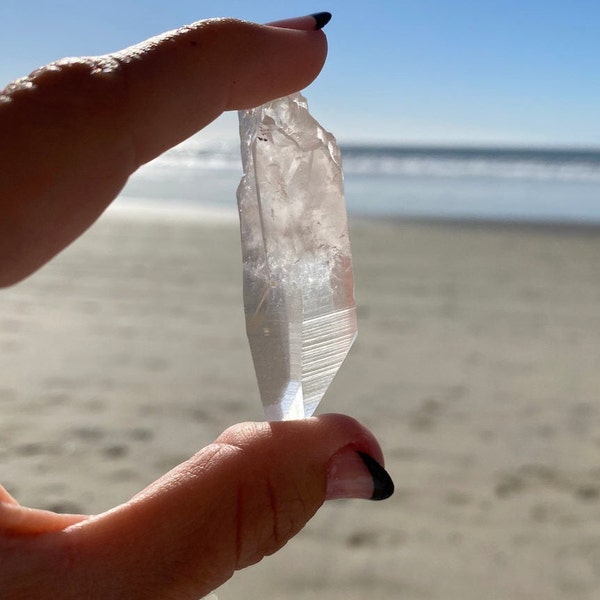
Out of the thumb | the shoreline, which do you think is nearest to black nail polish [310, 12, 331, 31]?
the thumb

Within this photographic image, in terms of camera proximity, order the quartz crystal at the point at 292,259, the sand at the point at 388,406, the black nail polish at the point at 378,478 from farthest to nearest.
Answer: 1. the sand at the point at 388,406
2. the quartz crystal at the point at 292,259
3. the black nail polish at the point at 378,478

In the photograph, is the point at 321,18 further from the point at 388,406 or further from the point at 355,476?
the point at 388,406

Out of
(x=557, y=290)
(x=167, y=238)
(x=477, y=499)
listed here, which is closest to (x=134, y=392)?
(x=477, y=499)

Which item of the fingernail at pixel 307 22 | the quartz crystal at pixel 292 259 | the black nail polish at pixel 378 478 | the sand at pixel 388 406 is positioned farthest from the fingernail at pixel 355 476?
the sand at pixel 388 406

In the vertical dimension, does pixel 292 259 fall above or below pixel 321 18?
below

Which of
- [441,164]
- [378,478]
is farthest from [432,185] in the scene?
[378,478]

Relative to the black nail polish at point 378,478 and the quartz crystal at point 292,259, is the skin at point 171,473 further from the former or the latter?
the quartz crystal at point 292,259
